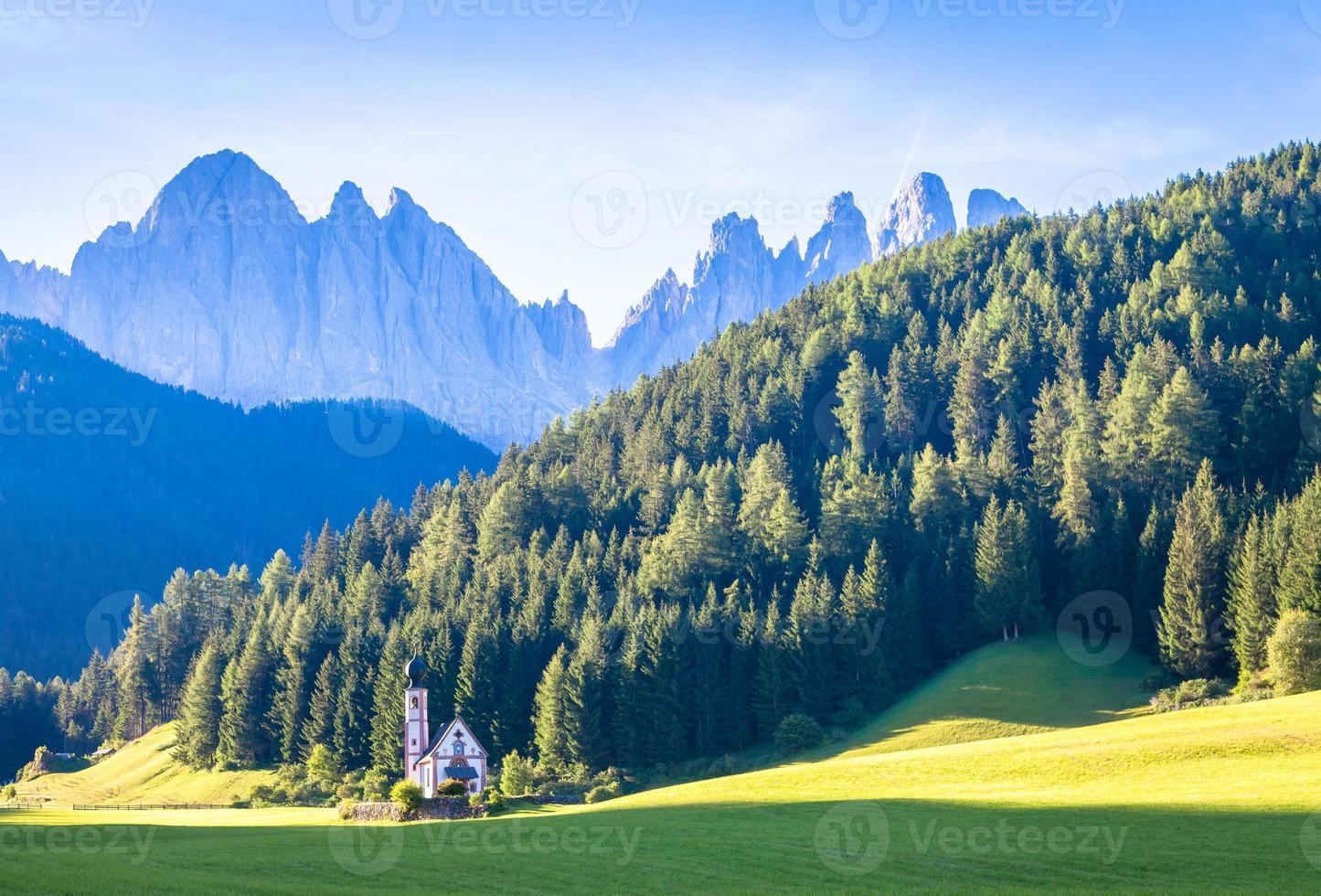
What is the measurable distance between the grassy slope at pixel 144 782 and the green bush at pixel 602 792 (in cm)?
3749

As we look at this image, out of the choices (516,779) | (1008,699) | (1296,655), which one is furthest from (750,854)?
(1008,699)

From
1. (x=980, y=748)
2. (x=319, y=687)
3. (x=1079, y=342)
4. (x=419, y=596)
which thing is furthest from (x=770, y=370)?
(x=980, y=748)

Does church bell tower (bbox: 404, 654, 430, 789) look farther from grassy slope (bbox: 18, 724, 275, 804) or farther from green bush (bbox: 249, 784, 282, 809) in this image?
grassy slope (bbox: 18, 724, 275, 804)

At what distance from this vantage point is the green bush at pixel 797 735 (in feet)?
309

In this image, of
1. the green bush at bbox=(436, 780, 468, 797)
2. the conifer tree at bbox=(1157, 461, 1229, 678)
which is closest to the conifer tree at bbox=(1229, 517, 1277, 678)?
the conifer tree at bbox=(1157, 461, 1229, 678)

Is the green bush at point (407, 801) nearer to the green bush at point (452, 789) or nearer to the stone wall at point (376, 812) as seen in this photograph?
the stone wall at point (376, 812)

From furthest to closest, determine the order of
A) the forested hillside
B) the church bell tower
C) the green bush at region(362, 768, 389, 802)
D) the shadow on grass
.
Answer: the forested hillside < the church bell tower < the green bush at region(362, 768, 389, 802) < the shadow on grass

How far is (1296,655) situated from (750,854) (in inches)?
1993

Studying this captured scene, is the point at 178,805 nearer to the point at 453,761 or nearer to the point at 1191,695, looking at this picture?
the point at 453,761

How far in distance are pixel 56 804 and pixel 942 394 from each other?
10001 cm

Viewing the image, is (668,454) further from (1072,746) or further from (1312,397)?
(1072,746)

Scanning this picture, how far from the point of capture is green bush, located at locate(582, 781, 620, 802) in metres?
84.8

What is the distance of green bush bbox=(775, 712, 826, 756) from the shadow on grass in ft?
121

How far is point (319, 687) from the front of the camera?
385ft
